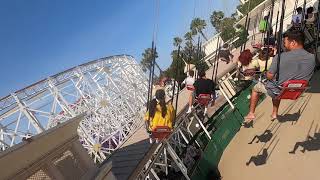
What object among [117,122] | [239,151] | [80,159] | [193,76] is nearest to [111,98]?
[117,122]

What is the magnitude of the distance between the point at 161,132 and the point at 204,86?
145 inches

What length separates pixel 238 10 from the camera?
282ft

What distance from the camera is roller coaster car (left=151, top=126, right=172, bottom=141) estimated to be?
11359 millimetres

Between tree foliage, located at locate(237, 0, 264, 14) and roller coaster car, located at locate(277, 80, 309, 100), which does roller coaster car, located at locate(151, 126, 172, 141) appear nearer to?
roller coaster car, located at locate(277, 80, 309, 100)

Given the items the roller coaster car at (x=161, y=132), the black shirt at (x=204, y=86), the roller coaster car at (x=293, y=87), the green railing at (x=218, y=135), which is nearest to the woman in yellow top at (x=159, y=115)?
the roller coaster car at (x=161, y=132)

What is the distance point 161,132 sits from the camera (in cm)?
1139

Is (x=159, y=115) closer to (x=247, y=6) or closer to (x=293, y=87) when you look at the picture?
(x=293, y=87)

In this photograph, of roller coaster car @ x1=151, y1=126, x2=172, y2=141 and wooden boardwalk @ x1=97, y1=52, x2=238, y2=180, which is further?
roller coaster car @ x1=151, y1=126, x2=172, y2=141

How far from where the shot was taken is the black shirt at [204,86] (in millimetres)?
14695

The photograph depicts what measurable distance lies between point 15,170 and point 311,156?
7642 millimetres

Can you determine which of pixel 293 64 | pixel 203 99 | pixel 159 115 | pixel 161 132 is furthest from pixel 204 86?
pixel 293 64

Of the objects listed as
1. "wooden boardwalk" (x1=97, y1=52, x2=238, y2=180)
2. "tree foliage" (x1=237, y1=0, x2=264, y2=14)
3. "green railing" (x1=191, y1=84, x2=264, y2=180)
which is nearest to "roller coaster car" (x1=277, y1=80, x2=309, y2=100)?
"wooden boardwalk" (x1=97, y1=52, x2=238, y2=180)

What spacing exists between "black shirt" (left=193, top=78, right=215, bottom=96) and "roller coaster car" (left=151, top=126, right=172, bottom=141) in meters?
3.56

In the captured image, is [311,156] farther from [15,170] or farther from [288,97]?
[15,170]
